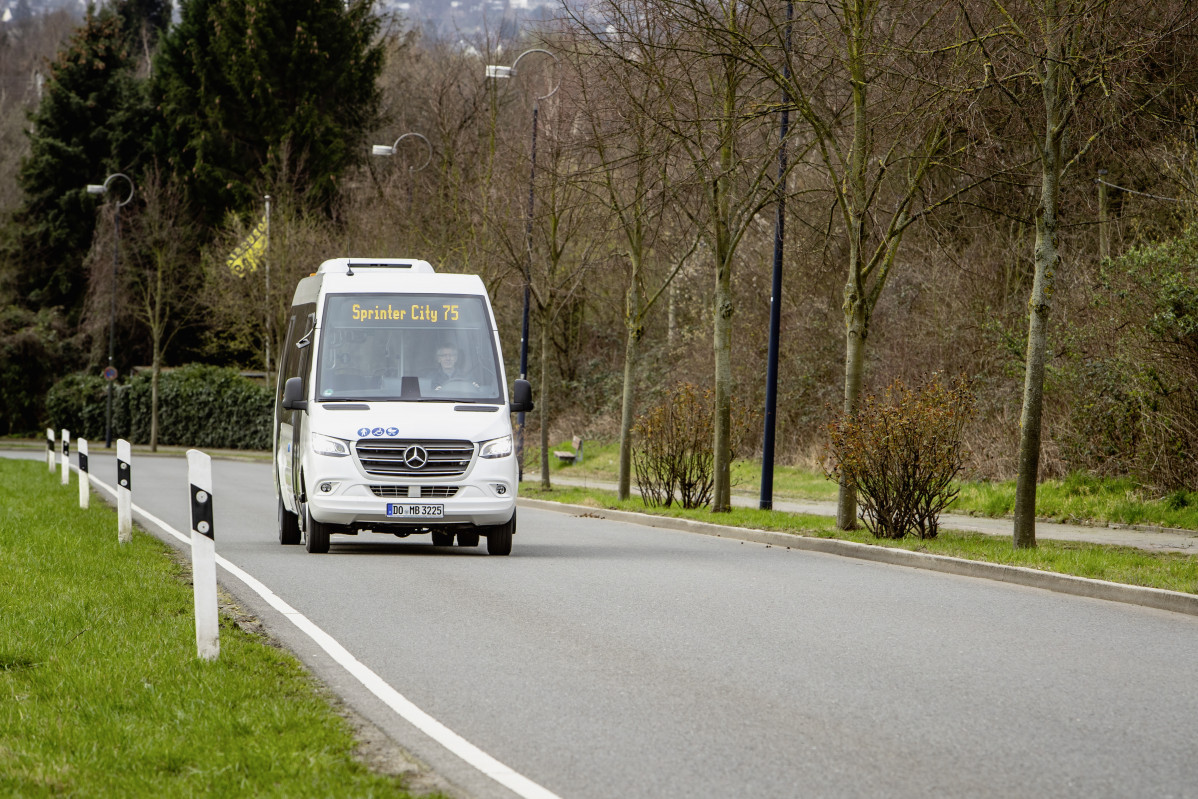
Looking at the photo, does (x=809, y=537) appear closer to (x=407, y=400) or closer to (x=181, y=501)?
(x=407, y=400)

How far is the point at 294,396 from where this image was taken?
49.5 feet

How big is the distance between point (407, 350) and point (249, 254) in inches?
1548

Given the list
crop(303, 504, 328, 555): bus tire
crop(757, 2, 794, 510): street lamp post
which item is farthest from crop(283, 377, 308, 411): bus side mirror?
crop(757, 2, 794, 510): street lamp post

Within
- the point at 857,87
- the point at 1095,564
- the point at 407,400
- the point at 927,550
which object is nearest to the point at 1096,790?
the point at 1095,564

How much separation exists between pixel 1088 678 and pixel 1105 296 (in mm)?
13742

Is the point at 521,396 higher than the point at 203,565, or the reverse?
the point at 521,396

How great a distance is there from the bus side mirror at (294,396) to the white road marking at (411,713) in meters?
3.64

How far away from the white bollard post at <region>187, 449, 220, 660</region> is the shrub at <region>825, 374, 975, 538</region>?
9931 millimetres

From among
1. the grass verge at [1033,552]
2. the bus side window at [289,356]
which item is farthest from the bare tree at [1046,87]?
the bus side window at [289,356]

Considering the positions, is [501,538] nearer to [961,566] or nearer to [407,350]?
[407,350]

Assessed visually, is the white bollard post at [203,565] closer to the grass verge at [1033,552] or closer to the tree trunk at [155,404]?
the grass verge at [1033,552]

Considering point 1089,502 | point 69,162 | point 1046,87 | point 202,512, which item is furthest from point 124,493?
point 69,162

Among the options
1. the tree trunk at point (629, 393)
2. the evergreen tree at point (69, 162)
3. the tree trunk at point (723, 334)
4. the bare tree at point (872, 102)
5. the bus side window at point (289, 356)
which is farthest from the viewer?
the evergreen tree at point (69, 162)

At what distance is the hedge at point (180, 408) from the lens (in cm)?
5412
